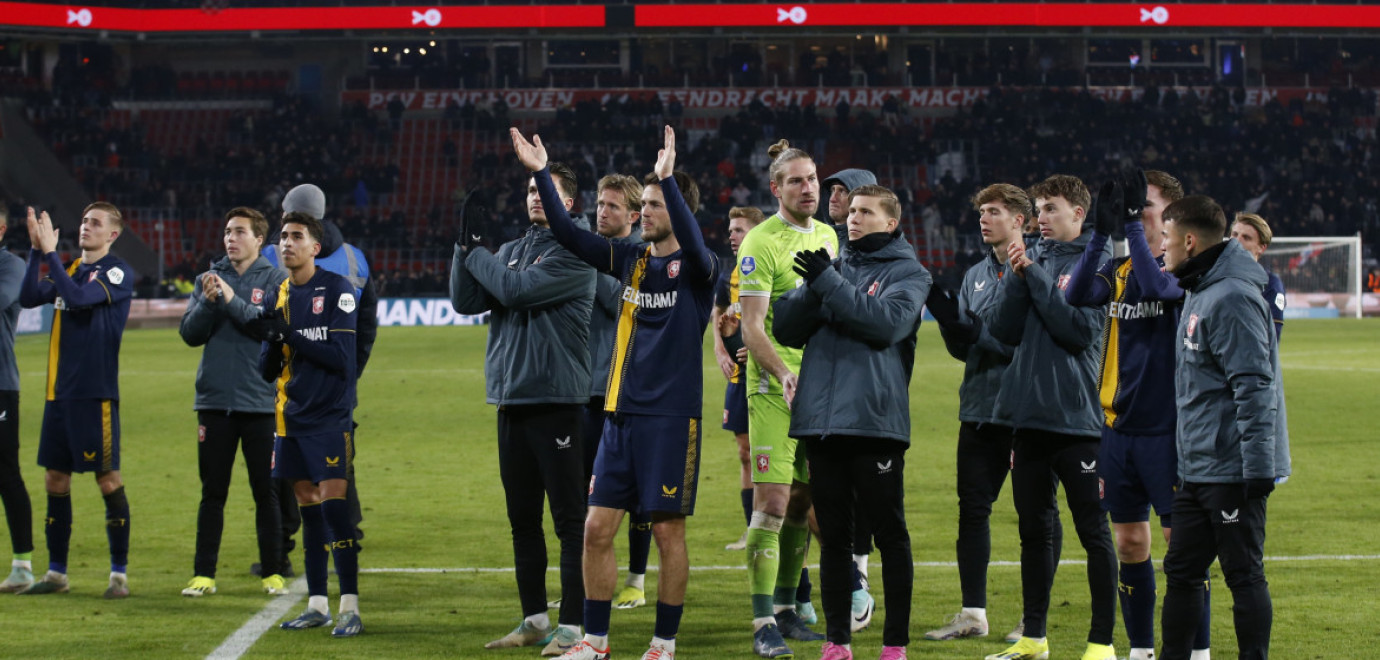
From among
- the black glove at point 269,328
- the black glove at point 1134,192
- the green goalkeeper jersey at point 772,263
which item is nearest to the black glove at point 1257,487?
the black glove at point 1134,192

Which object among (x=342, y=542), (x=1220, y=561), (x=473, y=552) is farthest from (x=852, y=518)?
(x=473, y=552)

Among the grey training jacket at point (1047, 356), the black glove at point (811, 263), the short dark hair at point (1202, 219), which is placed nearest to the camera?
the short dark hair at point (1202, 219)

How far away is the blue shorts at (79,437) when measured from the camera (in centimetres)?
812

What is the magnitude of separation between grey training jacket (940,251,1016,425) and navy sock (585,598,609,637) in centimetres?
182

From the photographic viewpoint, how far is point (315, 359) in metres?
7.15

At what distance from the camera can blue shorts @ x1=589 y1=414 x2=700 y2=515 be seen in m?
6.12

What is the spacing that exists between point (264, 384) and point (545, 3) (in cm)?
3999

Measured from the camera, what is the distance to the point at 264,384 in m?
8.28

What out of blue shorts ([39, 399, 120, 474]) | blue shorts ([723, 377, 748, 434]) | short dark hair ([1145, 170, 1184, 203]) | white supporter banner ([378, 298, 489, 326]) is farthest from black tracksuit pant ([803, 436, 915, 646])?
white supporter banner ([378, 298, 489, 326])

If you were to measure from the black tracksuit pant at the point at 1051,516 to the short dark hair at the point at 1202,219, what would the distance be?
125 cm

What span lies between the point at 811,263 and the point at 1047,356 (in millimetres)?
1381

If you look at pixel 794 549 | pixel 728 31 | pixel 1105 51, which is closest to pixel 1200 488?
pixel 794 549

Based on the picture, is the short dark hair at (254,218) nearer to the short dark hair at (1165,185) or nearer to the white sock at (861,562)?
the white sock at (861,562)

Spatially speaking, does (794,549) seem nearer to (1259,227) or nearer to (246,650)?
(246,650)
